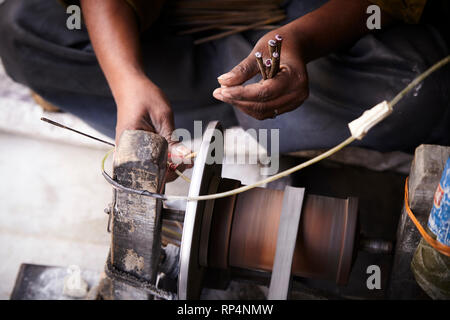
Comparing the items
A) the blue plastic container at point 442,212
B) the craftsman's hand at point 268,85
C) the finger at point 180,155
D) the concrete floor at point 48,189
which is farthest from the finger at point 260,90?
the concrete floor at point 48,189

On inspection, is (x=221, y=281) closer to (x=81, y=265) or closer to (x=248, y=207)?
(x=248, y=207)

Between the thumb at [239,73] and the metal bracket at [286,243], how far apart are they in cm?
29

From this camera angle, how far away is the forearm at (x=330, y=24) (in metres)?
1.29

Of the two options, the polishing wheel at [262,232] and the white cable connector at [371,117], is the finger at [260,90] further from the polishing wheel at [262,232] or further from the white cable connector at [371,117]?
the white cable connector at [371,117]

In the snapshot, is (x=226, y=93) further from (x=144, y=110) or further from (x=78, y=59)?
(x=78, y=59)

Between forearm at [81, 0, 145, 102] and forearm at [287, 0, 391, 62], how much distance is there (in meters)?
0.52

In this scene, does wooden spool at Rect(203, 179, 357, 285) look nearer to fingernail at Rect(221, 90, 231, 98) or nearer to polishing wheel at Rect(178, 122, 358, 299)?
polishing wheel at Rect(178, 122, 358, 299)

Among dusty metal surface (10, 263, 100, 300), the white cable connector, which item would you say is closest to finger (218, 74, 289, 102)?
the white cable connector

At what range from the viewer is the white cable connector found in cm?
76

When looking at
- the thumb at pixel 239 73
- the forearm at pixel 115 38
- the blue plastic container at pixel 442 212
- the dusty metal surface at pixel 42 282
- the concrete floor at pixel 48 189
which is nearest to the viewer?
the blue plastic container at pixel 442 212

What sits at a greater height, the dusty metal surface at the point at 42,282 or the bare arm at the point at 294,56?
the bare arm at the point at 294,56

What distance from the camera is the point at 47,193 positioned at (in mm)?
1920
